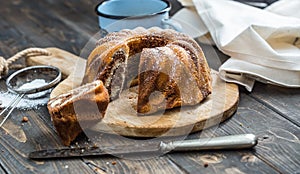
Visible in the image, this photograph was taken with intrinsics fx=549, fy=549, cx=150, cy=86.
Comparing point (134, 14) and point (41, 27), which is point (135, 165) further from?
point (41, 27)

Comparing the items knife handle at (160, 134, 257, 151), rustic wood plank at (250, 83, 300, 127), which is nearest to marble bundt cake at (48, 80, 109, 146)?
knife handle at (160, 134, 257, 151)

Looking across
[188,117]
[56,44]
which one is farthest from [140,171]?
[56,44]

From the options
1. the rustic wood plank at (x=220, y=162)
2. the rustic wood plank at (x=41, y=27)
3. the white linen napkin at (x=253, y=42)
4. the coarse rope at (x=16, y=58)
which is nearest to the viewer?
the rustic wood plank at (x=220, y=162)

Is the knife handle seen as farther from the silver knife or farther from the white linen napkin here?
the white linen napkin

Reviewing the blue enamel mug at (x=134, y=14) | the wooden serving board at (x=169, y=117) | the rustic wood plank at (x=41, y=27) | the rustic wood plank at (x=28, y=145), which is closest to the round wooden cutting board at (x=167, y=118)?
the wooden serving board at (x=169, y=117)

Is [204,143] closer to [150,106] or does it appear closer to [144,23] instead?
[150,106]

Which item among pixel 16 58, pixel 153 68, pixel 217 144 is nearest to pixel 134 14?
pixel 16 58

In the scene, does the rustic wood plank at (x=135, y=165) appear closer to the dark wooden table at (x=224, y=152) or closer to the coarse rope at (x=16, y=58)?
the dark wooden table at (x=224, y=152)
